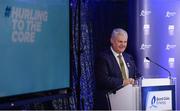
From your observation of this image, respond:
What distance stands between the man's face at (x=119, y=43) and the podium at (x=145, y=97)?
888 millimetres

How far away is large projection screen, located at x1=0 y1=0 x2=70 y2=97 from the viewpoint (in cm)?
258

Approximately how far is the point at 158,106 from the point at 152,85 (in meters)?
0.23

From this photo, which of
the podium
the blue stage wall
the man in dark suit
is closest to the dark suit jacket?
the man in dark suit

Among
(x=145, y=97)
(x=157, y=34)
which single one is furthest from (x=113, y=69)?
(x=145, y=97)

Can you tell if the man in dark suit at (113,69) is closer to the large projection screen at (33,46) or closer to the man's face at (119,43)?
the man's face at (119,43)

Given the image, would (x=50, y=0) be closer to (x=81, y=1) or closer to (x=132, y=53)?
(x=81, y=1)

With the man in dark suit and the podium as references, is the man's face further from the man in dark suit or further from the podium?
the podium

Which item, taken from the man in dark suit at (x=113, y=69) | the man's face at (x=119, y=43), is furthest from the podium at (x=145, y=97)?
the man's face at (x=119, y=43)

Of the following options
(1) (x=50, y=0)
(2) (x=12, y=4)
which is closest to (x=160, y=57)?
(1) (x=50, y=0)

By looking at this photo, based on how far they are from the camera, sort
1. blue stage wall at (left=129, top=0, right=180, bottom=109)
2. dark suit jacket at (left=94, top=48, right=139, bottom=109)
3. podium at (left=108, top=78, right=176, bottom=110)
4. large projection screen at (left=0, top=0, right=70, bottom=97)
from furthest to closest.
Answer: blue stage wall at (left=129, top=0, right=180, bottom=109) < dark suit jacket at (left=94, top=48, right=139, bottom=109) < podium at (left=108, top=78, right=176, bottom=110) < large projection screen at (left=0, top=0, right=70, bottom=97)

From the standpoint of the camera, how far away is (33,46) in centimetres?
287

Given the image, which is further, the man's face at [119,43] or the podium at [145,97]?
the man's face at [119,43]

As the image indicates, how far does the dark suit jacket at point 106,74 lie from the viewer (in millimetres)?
4250

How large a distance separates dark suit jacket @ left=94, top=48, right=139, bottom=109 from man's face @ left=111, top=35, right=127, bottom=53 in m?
0.09
